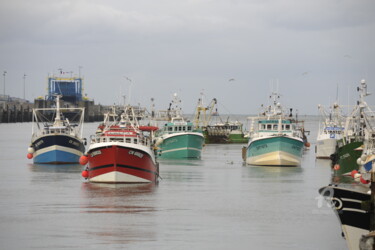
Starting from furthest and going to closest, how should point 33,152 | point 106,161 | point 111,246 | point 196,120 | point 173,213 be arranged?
point 196,120, point 33,152, point 106,161, point 173,213, point 111,246

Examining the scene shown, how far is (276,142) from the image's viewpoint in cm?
5425

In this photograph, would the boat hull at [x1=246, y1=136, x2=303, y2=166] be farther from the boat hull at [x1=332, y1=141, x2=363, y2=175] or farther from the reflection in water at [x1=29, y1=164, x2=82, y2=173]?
the reflection in water at [x1=29, y1=164, x2=82, y2=173]

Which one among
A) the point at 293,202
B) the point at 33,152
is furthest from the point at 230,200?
the point at 33,152

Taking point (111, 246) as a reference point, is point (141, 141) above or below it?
above

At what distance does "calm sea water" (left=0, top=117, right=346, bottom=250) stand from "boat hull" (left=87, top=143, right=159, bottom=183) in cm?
52

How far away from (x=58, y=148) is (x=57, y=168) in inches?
74.1

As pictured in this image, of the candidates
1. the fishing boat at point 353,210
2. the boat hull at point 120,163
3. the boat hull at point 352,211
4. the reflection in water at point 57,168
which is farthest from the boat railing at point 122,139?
the boat hull at point 352,211

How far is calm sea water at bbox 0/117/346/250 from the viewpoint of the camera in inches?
1014

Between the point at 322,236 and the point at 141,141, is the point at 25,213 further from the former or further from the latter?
the point at 322,236

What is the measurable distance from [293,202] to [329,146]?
33.9 meters

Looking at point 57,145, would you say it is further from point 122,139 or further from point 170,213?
point 170,213

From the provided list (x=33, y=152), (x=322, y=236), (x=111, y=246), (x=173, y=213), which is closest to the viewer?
(x=111, y=246)

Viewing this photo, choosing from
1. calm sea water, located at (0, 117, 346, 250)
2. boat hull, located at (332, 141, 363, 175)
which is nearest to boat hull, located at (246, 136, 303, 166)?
calm sea water, located at (0, 117, 346, 250)

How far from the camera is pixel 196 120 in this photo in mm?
106125
